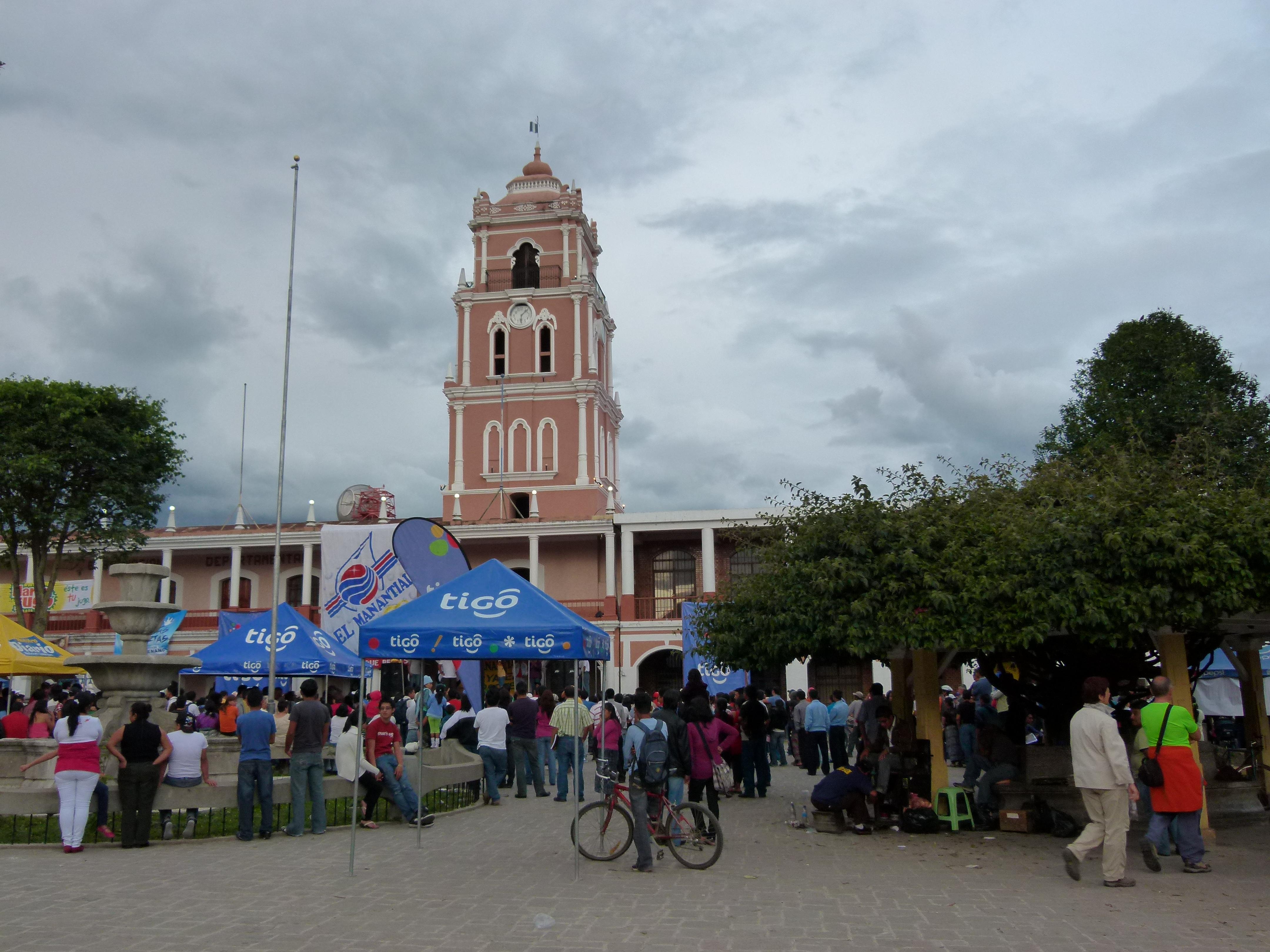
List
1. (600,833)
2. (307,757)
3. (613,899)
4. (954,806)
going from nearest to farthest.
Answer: (613,899) < (600,833) < (307,757) < (954,806)

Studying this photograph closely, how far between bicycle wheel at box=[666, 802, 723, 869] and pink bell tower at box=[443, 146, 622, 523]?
2713cm

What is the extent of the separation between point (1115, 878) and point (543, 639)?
Result: 4.85 m

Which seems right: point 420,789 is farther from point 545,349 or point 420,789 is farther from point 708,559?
point 545,349

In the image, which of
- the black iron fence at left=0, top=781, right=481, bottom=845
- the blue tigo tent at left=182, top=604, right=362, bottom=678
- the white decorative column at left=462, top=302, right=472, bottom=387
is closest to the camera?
the black iron fence at left=0, top=781, right=481, bottom=845

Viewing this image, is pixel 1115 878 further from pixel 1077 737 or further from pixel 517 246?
pixel 517 246

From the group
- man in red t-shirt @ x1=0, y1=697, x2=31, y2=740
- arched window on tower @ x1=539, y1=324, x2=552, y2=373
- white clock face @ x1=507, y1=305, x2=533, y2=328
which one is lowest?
man in red t-shirt @ x1=0, y1=697, x2=31, y2=740

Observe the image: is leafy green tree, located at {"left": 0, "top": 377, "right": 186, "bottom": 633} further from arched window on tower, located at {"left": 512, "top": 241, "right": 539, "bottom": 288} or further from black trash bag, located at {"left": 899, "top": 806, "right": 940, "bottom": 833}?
black trash bag, located at {"left": 899, "top": 806, "right": 940, "bottom": 833}

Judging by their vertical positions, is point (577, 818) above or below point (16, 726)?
below

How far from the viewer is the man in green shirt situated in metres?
8.59

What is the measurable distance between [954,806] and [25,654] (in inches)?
520

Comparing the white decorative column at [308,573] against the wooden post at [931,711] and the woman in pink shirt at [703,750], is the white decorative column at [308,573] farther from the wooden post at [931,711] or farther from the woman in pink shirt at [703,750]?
the wooden post at [931,711]

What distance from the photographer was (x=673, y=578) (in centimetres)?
3725

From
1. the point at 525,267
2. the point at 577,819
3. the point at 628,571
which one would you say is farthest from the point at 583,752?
the point at 525,267

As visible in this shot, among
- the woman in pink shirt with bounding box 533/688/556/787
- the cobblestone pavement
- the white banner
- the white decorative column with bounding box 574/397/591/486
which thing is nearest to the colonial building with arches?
the white decorative column with bounding box 574/397/591/486
